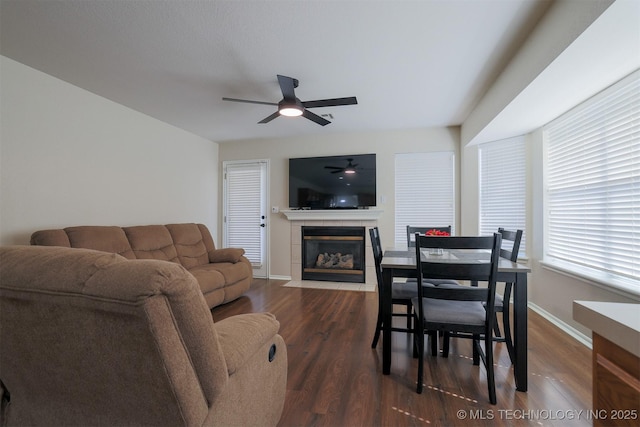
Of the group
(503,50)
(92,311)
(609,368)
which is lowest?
(609,368)

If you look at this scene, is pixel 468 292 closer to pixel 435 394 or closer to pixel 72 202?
pixel 435 394

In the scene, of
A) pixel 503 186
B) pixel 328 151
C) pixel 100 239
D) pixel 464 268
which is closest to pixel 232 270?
pixel 100 239

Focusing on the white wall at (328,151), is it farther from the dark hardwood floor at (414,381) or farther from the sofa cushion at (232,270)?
the dark hardwood floor at (414,381)

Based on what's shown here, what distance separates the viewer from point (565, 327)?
2.57 meters

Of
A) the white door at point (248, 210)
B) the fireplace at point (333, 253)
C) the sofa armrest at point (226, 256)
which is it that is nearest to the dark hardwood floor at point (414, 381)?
the sofa armrest at point (226, 256)

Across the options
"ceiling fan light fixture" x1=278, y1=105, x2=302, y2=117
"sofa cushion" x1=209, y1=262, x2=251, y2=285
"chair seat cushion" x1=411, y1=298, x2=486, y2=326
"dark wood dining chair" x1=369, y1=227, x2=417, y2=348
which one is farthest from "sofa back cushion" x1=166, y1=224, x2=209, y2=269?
"chair seat cushion" x1=411, y1=298, x2=486, y2=326

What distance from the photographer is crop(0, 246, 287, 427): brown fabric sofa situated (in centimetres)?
65

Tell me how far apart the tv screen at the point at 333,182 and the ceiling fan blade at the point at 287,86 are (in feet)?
6.79

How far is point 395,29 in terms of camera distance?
202 cm

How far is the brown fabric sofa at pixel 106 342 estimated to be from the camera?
645 mm

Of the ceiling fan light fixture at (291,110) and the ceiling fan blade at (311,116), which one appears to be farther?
the ceiling fan blade at (311,116)

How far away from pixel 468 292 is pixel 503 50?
2049 millimetres

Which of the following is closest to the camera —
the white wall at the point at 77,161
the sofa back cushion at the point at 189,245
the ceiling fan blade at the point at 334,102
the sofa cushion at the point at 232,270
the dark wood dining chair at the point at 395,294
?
the dark wood dining chair at the point at 395,294

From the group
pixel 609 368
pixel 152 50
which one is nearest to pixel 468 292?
pixel 609 368
